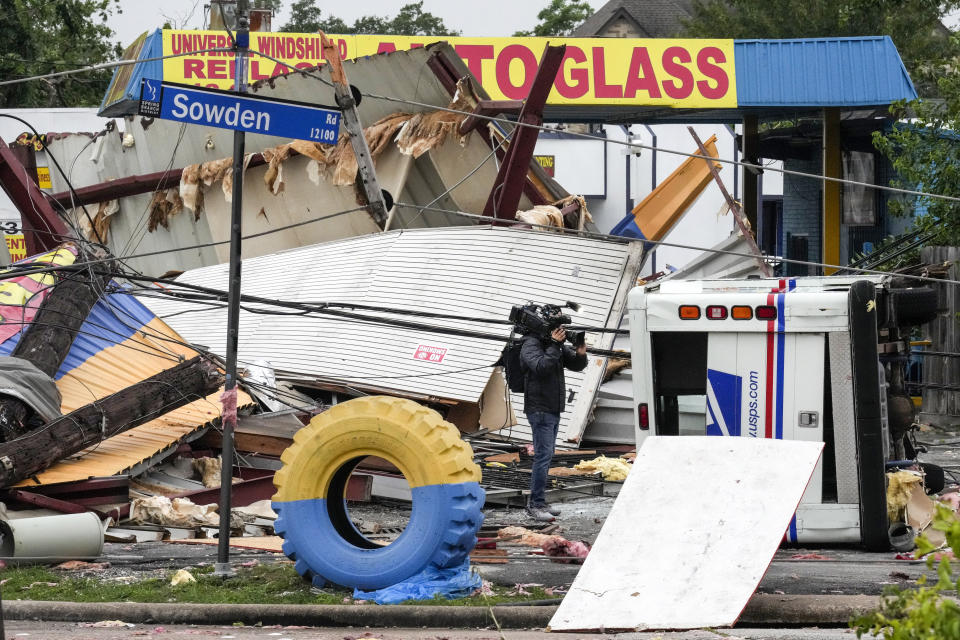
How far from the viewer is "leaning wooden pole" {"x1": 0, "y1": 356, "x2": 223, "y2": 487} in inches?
404

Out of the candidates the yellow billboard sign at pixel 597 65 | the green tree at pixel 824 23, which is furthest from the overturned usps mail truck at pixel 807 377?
the green tree at pixel 824 23

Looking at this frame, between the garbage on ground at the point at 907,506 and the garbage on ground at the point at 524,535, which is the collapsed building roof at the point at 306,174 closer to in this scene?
the garbage on ground at the point at 524,535

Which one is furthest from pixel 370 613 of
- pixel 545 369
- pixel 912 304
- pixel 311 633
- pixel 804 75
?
pixel 804 75

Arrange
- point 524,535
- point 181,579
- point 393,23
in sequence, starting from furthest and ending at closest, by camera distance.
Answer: point 393,23, point 524,535, point 181,579

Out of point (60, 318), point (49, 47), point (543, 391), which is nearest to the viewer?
point (543, 391)

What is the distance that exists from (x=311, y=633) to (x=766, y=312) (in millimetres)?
3750

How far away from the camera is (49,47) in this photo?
36656 mm

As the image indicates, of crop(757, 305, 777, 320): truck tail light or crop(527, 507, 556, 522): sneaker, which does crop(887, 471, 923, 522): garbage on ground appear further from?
crop(527, 507, 556, 522): sneaker

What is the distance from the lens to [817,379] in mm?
8328

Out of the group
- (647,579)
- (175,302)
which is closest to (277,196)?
Answer: (175,302)

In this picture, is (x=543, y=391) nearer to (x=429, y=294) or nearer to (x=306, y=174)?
(x=429, y=294)

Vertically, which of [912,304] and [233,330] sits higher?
[912,304]

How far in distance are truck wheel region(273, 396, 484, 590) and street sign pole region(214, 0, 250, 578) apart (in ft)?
1.63

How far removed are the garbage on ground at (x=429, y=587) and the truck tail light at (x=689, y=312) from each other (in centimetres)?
242
